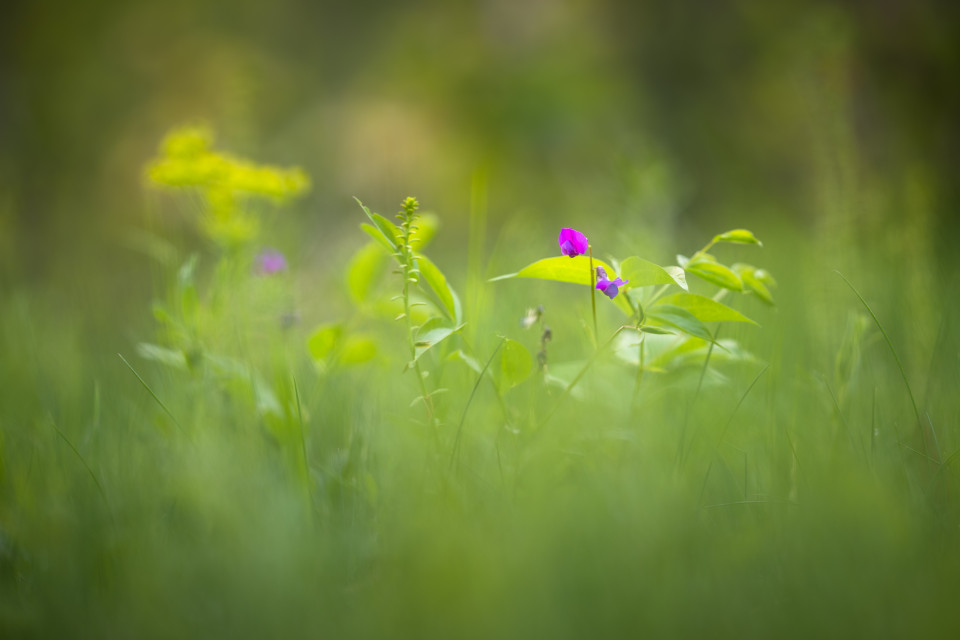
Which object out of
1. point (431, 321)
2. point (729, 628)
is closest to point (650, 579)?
point (729, 628)

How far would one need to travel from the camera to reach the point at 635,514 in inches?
25.2

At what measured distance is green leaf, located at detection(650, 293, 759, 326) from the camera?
2.75 ft

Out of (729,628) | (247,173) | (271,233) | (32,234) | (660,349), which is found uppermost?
(32,234)

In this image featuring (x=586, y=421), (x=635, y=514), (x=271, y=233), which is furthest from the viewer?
(x=271, y=233)

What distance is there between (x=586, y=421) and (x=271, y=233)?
124 centimetres

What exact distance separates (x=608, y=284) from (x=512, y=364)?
176 millimetres

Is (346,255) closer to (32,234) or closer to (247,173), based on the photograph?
(247,173)

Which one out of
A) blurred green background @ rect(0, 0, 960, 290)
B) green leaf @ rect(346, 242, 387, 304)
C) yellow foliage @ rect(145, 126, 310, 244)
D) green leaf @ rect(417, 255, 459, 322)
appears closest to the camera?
green leaf @ rect(417, 255, 459, 322)

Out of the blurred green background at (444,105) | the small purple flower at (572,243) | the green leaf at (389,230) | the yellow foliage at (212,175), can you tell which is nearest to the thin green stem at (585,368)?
the small purple flower at (572,243)

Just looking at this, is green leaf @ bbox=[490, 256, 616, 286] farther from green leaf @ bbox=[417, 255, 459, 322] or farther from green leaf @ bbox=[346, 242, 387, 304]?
green leaf @ bbox=[346, 242, 387, 304]

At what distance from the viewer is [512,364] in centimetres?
88

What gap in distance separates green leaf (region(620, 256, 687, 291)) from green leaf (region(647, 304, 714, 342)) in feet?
0.12

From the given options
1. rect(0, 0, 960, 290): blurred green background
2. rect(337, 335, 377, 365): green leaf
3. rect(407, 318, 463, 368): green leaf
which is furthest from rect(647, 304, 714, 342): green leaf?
rect(0, 0, 960, 290): blurred green background

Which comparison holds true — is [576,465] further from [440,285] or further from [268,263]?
[268,263]
